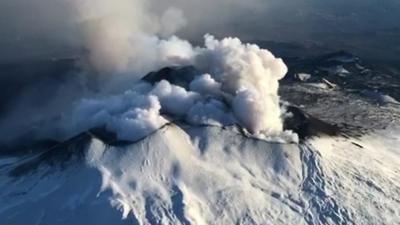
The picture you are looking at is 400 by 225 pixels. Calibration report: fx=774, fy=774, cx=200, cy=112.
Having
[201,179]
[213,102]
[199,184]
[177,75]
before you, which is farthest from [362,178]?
[177,75]

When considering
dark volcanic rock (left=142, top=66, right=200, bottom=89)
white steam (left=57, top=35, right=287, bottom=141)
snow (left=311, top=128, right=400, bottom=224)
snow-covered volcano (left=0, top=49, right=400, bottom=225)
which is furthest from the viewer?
dark volcanic rock (left=142, top=66, right=200, bottom=89)

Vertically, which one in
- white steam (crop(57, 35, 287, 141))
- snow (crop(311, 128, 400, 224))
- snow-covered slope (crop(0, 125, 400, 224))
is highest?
white steam (crop(57, 35, 287, 141))

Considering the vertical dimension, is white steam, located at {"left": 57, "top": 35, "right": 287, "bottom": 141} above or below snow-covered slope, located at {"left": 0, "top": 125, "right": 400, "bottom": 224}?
above

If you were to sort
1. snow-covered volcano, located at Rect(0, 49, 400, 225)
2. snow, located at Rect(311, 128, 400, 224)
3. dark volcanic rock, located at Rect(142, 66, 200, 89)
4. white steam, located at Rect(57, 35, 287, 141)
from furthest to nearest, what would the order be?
dark volcanic rock, located at Rect(142, 66, 200, 89), white steam, located at Rect(57, 35, 287, 141), snow, located at Rect(311, 128, 400, 224), snow-covered volcano, located at Rect(0, 49, 400, 225)

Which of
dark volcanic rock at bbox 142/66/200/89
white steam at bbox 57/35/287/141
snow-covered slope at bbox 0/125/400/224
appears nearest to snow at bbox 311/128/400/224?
snow-covered slope at bbox 0/125/400/224

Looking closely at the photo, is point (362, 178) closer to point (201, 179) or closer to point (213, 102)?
point (201, 179)

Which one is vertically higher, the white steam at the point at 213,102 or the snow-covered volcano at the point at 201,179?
the white steam at the point at 213,102

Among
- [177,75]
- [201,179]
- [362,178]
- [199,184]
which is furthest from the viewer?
[177,75]

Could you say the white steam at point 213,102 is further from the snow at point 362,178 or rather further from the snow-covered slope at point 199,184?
the snow at point 362,178

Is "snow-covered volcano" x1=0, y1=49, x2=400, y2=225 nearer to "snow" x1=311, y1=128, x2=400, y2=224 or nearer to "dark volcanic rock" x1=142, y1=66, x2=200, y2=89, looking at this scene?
"snow" x1=311, y1=128, x2=400, y2=224

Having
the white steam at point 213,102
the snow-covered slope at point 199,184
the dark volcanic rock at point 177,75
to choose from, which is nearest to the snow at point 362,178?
the snow-covered slope at point 199,184

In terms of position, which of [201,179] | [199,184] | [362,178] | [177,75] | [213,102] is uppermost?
[213,102]
